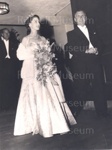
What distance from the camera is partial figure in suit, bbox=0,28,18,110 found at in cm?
589

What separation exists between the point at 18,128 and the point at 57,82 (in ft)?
2.51

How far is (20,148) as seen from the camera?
2.52m

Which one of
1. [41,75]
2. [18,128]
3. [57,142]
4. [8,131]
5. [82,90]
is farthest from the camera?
[82,90]

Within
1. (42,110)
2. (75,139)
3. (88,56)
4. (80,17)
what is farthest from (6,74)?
(75,139)

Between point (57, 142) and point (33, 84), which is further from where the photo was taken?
point (33, 84)

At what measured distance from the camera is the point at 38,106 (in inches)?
111

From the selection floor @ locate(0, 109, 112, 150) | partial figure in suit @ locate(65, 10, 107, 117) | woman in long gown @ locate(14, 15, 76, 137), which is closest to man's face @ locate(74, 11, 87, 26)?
partial figure in suit @ locate(65, 10, 107, 117)

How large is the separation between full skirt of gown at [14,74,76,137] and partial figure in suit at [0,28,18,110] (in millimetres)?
2832

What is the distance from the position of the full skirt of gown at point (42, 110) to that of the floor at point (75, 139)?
95 millimetres

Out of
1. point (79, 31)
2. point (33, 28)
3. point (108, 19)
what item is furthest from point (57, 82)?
point (108, 19)

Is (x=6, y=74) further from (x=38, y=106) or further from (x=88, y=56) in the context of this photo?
(x=38, y=106)

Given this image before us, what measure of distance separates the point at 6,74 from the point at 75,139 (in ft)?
12.7

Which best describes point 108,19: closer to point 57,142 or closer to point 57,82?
point 57,82

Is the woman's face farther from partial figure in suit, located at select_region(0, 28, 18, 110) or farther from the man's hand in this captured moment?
partial figure in suit, located at select_region(0, 28, 18, 110)
